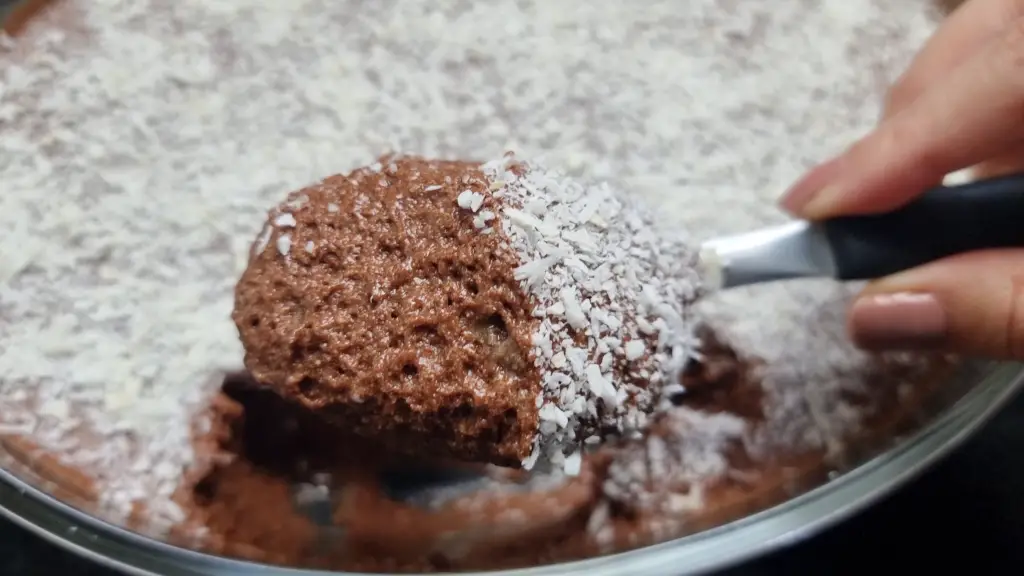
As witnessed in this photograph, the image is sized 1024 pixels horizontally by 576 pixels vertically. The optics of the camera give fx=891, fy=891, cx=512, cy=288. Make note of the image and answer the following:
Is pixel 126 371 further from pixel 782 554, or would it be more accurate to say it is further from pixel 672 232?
pixel 782 554

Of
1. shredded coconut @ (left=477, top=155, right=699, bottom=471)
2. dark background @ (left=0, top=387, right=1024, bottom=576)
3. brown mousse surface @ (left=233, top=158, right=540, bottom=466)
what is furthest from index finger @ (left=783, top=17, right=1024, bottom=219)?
dark background @ (left=0, top=387, right=1024, bottom=576)

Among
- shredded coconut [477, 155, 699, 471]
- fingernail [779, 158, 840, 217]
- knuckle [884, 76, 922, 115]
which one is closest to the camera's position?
shredded coconut [477, 155, 699, 471]

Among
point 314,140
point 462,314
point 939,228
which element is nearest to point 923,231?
point 939,228

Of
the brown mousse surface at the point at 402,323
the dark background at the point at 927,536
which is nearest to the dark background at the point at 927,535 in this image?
the dark background at the point at 927,536

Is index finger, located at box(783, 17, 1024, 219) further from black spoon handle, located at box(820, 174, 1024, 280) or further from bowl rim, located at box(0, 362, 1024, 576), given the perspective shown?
bowl rim, located at box(0, 362, 1024, 576)

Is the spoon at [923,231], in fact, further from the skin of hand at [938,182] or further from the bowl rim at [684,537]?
the bowl rim at [684,537]
